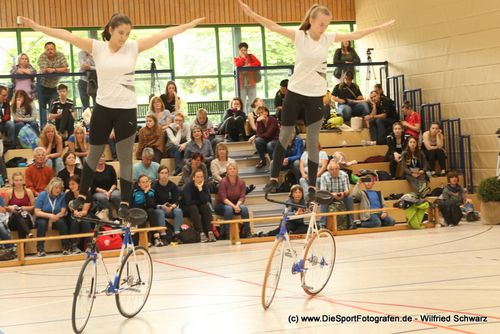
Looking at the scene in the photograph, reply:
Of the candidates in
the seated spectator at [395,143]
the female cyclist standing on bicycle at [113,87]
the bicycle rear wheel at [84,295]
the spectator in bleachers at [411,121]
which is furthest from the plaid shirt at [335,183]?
the bicycle rear wheel at [84,295]

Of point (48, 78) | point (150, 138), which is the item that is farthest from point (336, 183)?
point (48, 78)

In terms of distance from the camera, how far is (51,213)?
39.8ft

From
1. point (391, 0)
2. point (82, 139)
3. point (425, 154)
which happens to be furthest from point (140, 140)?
point (391, 0)

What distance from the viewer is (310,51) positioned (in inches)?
280

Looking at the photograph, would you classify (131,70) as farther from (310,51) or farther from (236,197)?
(236,197)

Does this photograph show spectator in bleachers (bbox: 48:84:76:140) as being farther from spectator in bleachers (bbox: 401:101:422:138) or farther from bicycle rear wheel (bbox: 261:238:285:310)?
bicycle rear wheel (bbox: 261:238:285:310)

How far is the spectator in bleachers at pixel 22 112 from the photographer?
1417 cm

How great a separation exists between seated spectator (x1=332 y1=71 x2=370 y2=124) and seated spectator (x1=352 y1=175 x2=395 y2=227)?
2.72 m

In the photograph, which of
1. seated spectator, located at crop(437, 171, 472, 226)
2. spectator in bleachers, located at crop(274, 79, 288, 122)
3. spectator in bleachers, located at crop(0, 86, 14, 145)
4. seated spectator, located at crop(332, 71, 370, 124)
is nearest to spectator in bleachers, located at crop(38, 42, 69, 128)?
spectator in bleachers, located at crop(0, 86, 14, 145)

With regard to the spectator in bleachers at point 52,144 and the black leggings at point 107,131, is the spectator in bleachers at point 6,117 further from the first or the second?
the black leggings at point 107,131

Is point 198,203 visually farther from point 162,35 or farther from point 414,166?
point 162,35

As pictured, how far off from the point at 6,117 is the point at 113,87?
833 cm

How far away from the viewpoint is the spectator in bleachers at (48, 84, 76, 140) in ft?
47.0

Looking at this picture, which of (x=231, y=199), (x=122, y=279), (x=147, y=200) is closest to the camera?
(x=122, y=279)
